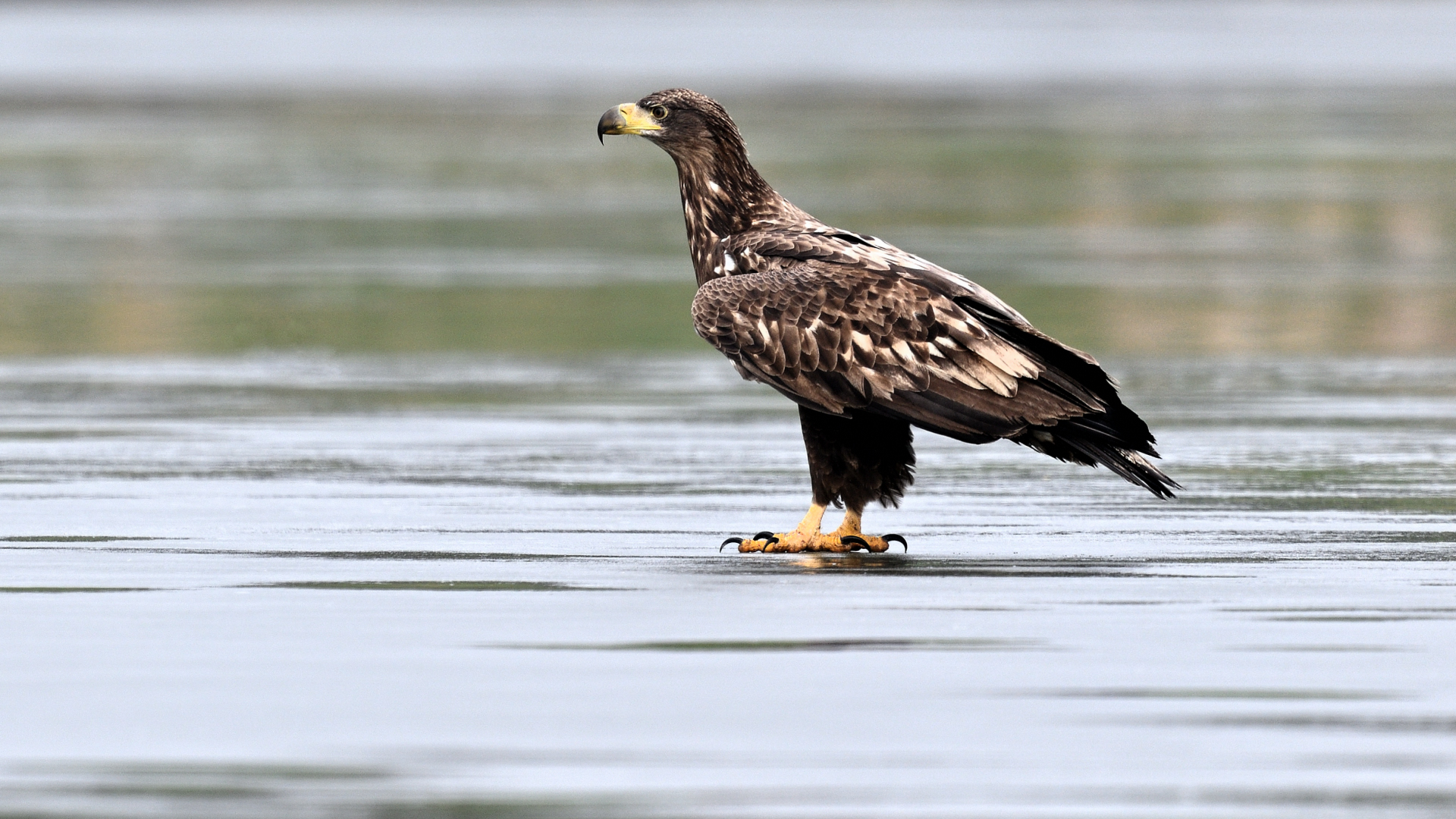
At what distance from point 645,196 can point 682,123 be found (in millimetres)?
22973

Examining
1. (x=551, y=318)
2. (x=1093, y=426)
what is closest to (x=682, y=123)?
(x=1093, y=426)

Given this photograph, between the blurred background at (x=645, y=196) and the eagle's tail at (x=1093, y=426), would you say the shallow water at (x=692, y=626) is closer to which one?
the eagle's tail at (x=1093, y=426)

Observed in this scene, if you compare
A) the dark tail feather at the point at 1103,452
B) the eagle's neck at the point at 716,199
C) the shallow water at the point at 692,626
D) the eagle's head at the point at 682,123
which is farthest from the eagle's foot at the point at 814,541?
the eagle's head at the point at 682,123

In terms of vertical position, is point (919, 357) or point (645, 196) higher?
point (645, 196)

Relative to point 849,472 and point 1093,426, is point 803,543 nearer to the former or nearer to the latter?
point 849,472

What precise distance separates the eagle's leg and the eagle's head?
43.8 inches

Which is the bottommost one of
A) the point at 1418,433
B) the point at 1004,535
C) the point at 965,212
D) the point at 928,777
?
the point at 928,777

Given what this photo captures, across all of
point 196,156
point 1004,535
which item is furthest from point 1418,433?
point 196,156

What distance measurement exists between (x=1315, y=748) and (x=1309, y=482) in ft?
18.2

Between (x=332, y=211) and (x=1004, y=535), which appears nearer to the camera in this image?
(x=1004, y=535)

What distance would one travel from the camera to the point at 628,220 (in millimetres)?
29859

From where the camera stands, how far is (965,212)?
31016mm

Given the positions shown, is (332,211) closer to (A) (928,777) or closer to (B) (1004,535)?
(B) (1004,535)

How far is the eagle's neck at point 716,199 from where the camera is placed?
35.7 ft
